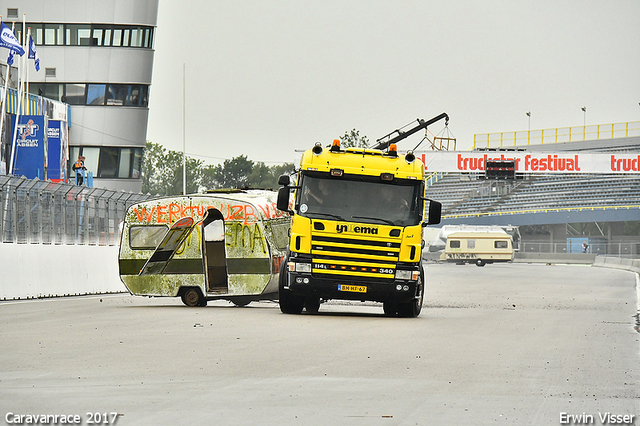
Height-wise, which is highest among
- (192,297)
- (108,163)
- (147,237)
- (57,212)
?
(108,163)

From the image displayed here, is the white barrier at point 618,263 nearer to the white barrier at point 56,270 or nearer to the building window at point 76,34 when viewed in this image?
the building window at point 76,34

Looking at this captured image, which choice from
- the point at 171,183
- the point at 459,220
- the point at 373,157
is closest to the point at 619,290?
the point at 373,157

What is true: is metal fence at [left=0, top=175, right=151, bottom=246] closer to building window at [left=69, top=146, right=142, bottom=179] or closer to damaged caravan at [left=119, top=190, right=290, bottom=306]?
damaged caravan at [left=119, top=190, right=290, bottom=306]

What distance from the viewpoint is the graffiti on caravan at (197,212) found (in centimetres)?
1972

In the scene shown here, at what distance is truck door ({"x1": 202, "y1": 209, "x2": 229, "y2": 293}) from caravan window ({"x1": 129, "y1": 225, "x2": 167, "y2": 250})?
35.3 inches

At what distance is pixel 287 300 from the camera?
1819cm

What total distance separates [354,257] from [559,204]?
7425 cm

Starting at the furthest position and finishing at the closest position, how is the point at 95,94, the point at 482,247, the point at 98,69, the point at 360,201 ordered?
the point at 482,247 → the point at 95,94 → the point at 98,69 → the point at 360,201

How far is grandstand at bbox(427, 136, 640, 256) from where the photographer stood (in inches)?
3342

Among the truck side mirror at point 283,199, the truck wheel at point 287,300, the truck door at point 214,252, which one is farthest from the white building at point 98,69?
the truck side mirror at point 283,199

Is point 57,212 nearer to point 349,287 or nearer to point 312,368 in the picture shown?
point 349,287

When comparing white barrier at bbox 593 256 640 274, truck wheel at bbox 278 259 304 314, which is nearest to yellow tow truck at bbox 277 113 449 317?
truck wheel at bbox 278 259 304 314

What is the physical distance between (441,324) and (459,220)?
3061 inches

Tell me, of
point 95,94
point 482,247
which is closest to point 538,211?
point 482,247
